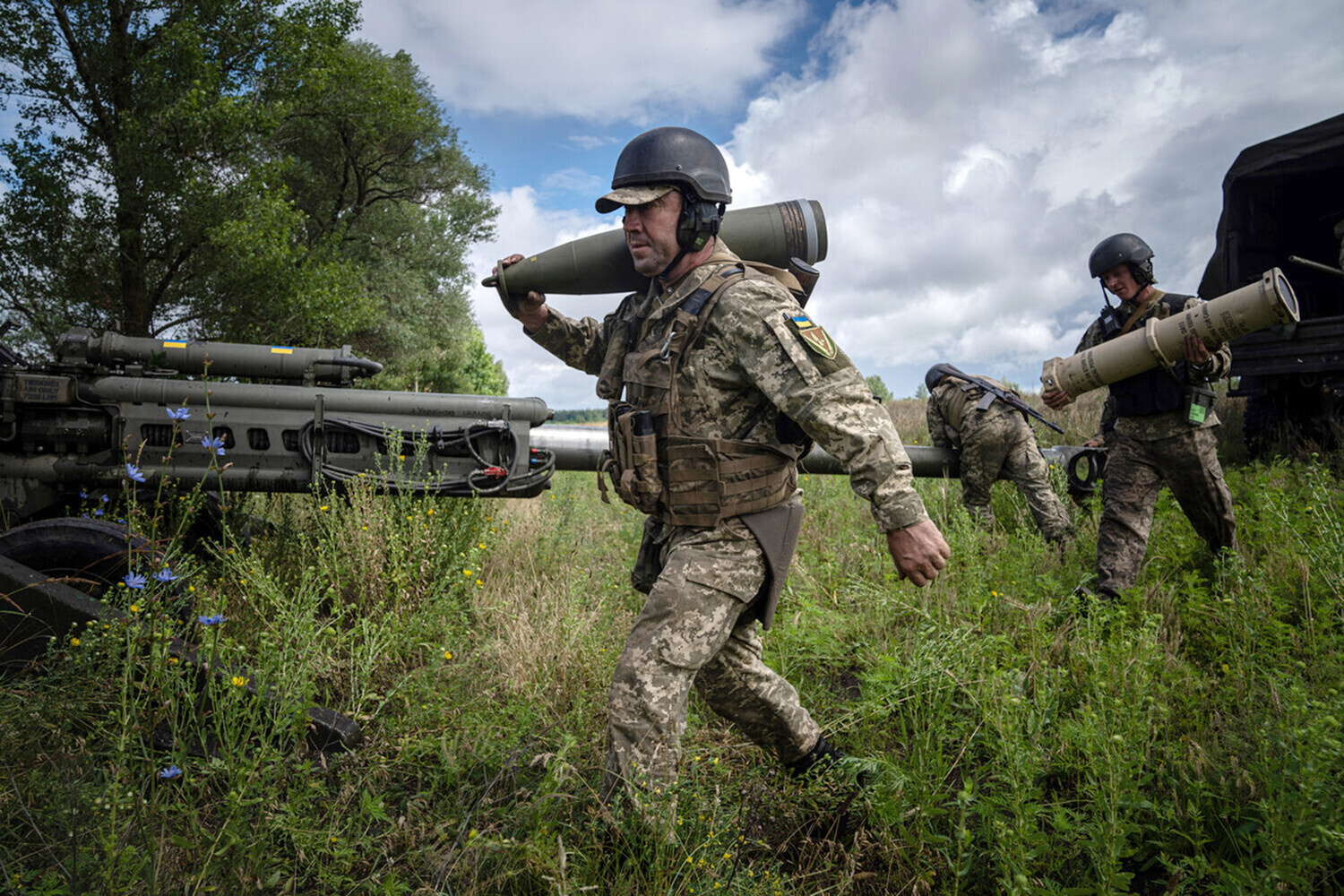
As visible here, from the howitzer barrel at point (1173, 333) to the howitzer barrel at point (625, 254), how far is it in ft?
8.25

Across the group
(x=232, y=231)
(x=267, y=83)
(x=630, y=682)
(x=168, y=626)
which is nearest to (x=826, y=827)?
(x=630, y=682)

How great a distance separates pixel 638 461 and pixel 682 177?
38.8 inches

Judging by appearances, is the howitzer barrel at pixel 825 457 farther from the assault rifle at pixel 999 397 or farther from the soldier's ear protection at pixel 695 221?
the soldier's ear protection at pixel 695 221

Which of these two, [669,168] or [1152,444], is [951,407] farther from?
[669,168]

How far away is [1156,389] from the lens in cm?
451

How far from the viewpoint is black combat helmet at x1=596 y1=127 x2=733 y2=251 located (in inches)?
104

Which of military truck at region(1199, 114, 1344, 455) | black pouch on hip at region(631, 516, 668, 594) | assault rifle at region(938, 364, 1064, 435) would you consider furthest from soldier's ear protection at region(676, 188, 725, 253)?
military truck at region(1199, 114, 1344, 455)

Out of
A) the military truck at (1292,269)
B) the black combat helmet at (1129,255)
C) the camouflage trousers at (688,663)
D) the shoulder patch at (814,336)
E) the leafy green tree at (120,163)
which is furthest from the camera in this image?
the leafy green tree at (120,163)

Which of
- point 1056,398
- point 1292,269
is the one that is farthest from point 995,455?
point 1292,269

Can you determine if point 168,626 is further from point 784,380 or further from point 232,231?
point 232,231

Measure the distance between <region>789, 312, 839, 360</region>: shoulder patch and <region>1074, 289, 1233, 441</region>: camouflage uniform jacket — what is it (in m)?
3.20

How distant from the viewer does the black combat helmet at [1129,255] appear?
4.84m

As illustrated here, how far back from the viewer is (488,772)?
270 cm

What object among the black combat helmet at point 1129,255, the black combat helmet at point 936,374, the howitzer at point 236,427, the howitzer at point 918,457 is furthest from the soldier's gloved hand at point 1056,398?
the howitzer at point 236,427
